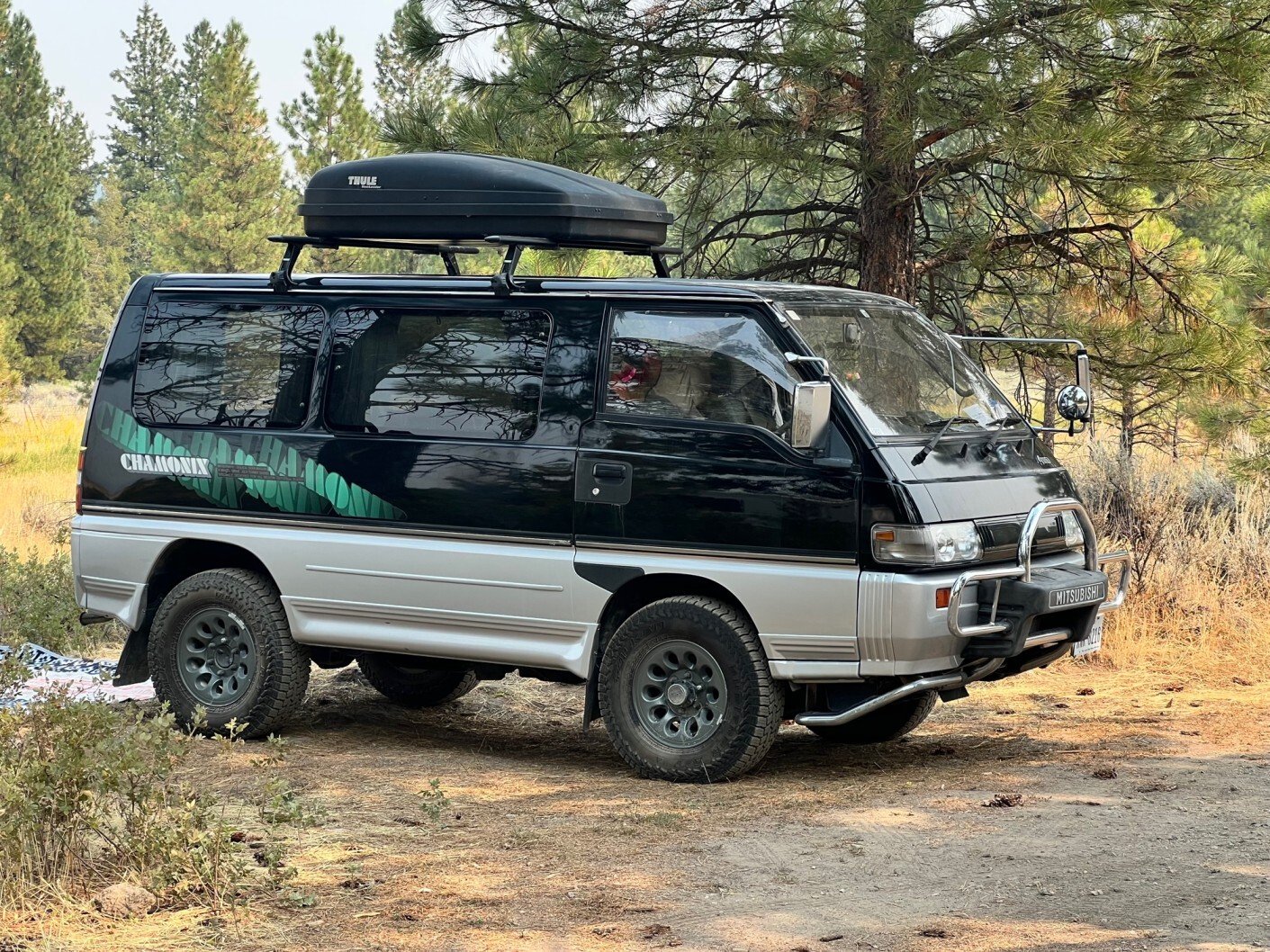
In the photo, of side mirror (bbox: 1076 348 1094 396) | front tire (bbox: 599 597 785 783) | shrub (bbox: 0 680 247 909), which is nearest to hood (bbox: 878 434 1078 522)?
side mirror (bbox: 1076 348 1094 396)

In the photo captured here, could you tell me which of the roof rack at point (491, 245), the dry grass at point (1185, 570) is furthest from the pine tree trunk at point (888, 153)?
the roof rack at point (491, 245)

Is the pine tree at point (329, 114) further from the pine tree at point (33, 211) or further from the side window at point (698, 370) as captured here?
the side window at point (698, 370)

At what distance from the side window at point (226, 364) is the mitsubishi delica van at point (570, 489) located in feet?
0.05

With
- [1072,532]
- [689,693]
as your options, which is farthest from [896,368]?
[689,693]

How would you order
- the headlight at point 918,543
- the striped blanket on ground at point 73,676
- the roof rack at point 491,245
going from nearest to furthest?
the headlight at point 918,543, the roof rack at point 491,245, the striped blanket on ground at point 73,676

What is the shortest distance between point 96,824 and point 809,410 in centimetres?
312

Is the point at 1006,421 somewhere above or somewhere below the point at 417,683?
above

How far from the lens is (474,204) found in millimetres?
7840

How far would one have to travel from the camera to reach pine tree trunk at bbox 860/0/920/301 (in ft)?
33.9

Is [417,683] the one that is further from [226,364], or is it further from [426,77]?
[426,77]

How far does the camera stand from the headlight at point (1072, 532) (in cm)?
754

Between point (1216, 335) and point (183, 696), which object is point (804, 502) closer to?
point (183, 696)

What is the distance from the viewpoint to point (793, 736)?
8.72m

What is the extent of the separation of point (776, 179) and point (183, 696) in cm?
625
